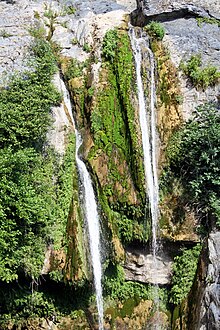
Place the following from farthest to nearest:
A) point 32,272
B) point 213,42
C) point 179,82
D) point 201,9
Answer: point 201,9 < point 213,42 < point 179,82 < point 32,272

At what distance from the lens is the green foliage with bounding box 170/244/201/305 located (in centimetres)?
1039

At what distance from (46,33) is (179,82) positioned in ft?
15.8

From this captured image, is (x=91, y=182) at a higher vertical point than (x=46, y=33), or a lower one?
lower

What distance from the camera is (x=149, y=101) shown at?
11703 millimetres

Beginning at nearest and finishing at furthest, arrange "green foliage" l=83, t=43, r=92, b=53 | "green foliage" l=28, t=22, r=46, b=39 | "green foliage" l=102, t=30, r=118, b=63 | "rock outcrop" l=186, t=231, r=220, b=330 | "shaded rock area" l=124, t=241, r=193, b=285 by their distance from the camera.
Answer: "rock outcrop" l=186, t=231, r=220, b=330
"shaded rock area" l=124, t=241, r=193, b=285
"green foliage" l=102, t=30, r=118, b=63
"green foliage" l=83, t=43, r=92, b=53
"green foliage" l=28, t=22, r=46, b=39

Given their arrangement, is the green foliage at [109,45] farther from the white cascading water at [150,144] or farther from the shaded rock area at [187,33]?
the shaded rock area at [187,33]

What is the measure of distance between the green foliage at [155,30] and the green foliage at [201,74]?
133cm

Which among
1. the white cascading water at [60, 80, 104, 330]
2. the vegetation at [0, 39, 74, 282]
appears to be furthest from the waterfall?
the vegetation at [0, 39, 74, 282]

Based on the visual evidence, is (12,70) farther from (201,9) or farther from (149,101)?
(201,9)

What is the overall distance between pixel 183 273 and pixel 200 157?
282 centimetres

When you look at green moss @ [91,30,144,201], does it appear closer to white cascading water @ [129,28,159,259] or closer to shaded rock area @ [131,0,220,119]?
white cascading water @ [129,28,159,259]

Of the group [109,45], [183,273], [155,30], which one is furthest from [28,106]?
[183,273]

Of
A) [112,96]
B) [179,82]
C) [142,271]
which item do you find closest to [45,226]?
[142,271]

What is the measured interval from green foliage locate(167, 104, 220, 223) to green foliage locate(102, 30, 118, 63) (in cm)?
277
